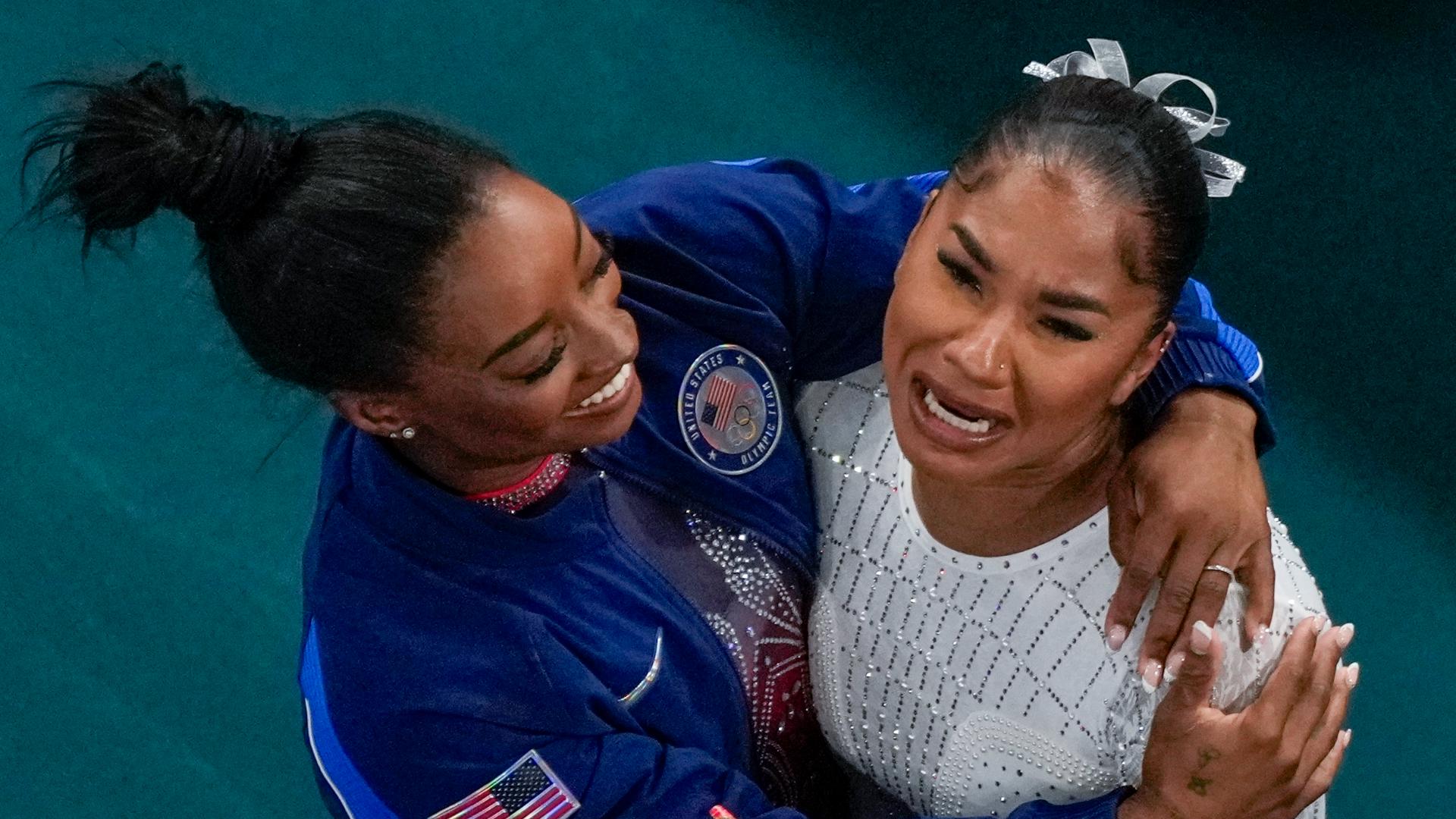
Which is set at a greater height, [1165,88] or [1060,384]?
[1165,88]

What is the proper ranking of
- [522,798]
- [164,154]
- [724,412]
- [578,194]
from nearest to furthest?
[164,154], [522,798], [724,412], [578,194]

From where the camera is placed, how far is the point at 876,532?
40.3 inches

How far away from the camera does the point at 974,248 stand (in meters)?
0.84

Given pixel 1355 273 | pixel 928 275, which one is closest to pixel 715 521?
pixel 928 275

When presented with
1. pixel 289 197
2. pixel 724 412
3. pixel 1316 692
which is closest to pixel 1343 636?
pixel 1316 692

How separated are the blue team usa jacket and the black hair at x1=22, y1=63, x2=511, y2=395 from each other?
0.12 meters

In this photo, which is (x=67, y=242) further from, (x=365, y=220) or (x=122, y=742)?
(x=365, y=220)

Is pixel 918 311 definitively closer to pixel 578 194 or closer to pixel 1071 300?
pixel 1071 300

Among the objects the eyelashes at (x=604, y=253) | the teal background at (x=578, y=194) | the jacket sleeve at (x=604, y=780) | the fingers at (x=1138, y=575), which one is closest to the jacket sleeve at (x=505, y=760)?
the jacket sleeve at (x=604, y=780)

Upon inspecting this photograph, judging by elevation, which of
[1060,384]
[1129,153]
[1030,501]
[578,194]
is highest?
[1129,153]

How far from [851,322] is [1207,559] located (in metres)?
0.30

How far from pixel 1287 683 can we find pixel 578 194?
118cm

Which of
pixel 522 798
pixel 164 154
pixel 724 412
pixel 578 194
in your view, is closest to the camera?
pixel 164 154

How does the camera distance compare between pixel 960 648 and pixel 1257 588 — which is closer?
pixel 1257 588
